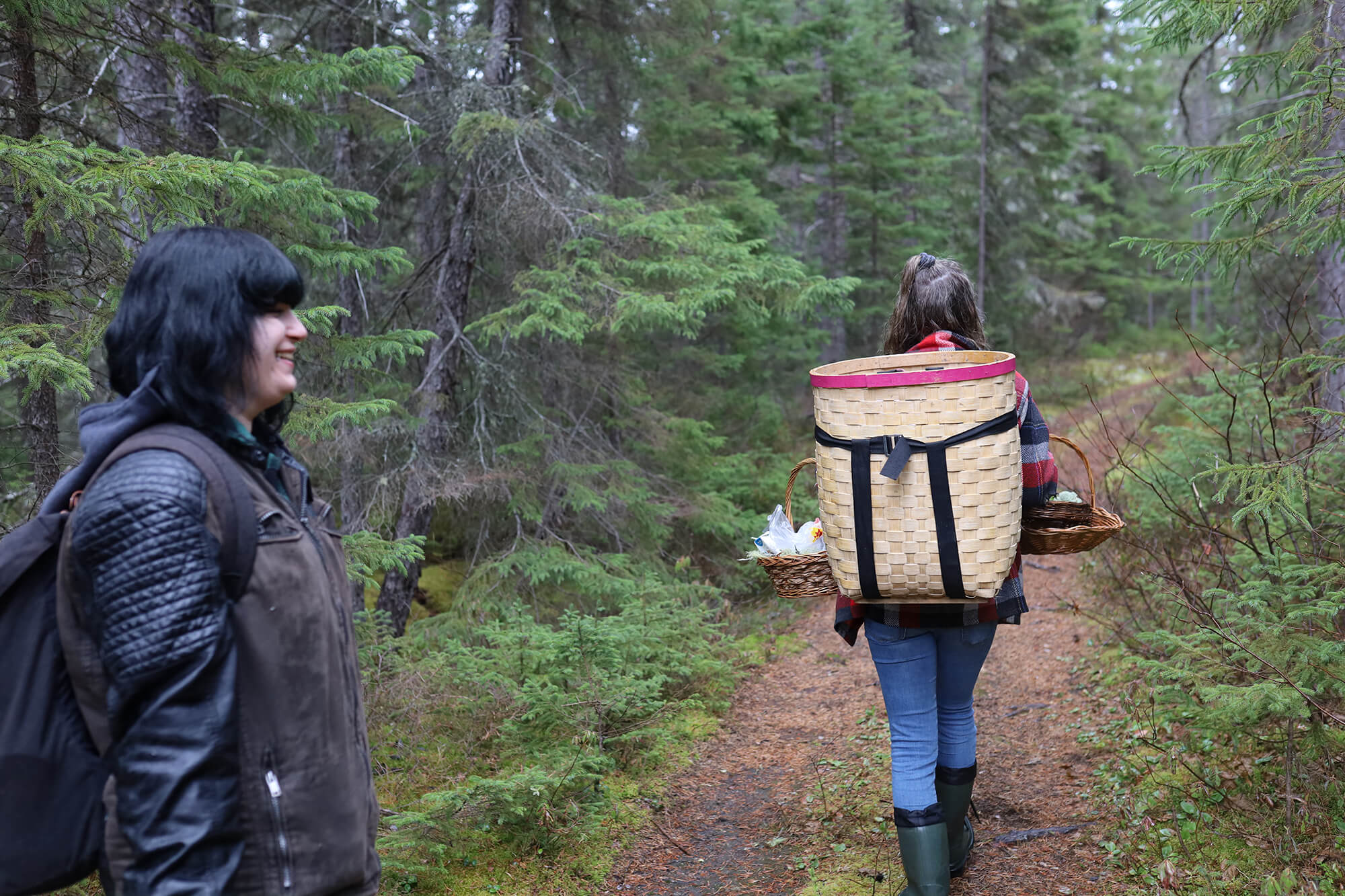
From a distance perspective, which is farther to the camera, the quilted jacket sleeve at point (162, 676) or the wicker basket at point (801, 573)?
the wicker basket at point (801, 573)

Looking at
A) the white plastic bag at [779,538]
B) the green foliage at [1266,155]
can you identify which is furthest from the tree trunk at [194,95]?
the green foliage at [1266,155]

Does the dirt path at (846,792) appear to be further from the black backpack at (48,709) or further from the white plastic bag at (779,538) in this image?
the black backpack at (48,709)

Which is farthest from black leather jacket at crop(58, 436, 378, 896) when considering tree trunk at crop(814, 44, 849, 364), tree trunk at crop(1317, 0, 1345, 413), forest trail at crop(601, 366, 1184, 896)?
tree trunk at crop(814, 44, 849, 364)

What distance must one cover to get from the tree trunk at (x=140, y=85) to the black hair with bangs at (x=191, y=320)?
132 inches

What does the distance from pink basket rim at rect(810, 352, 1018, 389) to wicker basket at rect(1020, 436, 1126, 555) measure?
2.13ft

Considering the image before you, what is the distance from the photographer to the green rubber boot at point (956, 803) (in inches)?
138

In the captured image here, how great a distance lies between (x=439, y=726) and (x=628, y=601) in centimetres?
207

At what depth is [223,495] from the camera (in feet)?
5.56

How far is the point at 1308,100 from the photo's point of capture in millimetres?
3752

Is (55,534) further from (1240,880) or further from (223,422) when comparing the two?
(1240,880)

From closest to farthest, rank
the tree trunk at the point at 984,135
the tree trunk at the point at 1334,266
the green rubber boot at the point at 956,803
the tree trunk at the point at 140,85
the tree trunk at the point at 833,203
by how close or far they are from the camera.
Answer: the green rubber boot at the point at 956,803, the tree trunk at the point at 1334,266, the tree trunk at the point at 140,85, the tree trunk at the point at 833,203, the tree trunk at the point at 984,135

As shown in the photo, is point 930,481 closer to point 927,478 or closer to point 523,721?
point 927,478

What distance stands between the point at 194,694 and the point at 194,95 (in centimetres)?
503

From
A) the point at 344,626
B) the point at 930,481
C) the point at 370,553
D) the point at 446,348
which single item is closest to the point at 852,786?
the point at 930,481
